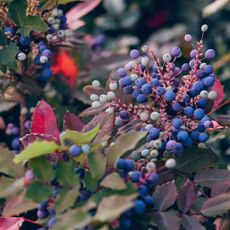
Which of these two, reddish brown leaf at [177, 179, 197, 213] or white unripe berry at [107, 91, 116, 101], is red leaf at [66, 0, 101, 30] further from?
reddish brown leaf at [177, 179, 197, 213]

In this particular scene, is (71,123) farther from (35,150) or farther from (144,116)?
(35,150)

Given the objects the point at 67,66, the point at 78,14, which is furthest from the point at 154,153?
the point at 67,66

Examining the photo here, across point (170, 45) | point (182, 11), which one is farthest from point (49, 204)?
point (182, 11)

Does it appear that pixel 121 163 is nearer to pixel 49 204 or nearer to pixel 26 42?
pixel 49 204

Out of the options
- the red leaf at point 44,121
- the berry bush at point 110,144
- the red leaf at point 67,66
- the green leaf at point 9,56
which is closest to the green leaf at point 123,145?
the berry bush at point 110,144

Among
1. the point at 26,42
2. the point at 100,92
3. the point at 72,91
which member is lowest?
the point at 72,91

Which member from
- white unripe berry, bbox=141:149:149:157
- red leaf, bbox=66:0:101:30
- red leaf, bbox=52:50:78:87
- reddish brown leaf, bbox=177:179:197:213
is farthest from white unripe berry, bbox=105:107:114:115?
red leaf, bbox=52:50:78:87

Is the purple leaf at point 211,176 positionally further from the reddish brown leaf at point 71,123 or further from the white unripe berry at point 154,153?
the reddish brown leaf at point 71,123
